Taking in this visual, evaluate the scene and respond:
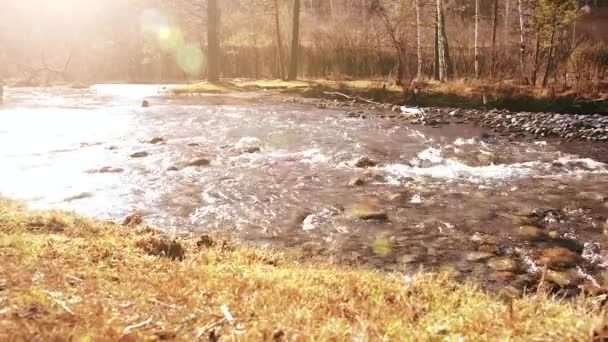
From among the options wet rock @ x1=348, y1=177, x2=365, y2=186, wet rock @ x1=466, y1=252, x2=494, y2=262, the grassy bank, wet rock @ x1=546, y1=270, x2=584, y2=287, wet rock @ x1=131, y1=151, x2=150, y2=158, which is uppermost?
the grassy bank

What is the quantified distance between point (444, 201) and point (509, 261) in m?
2.78

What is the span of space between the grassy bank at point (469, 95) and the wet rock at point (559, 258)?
14.2m

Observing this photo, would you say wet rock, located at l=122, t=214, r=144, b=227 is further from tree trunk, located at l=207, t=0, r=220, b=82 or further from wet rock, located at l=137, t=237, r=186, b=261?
tree trunk, located at l=207, t=0, r=220, b=82

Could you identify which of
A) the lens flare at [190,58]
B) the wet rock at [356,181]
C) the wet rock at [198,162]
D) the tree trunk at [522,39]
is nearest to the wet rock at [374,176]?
the wet rock at [356,181]

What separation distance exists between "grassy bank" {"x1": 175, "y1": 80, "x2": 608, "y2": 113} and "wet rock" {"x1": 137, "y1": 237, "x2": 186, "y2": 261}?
17.7m

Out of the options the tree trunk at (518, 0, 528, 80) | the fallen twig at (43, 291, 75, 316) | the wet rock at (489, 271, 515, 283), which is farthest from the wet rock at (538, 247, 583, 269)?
the tree trunk at (518, 0, 528, 80)

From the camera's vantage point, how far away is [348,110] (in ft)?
71.2

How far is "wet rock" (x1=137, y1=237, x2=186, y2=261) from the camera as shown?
5363mm

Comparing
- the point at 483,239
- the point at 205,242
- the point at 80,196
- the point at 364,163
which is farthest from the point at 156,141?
the point at 483,239

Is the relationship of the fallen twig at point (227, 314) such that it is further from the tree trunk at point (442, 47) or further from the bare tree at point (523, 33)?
the tree trunk at point (442, 47)

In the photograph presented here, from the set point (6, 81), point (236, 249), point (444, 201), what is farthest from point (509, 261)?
point (6, 81)

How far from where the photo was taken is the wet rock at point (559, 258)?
6.25 meters

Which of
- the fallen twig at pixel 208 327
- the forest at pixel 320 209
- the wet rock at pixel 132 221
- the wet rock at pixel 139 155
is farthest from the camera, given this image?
the wet rock at pixel 139 155

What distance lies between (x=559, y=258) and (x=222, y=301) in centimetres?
466
